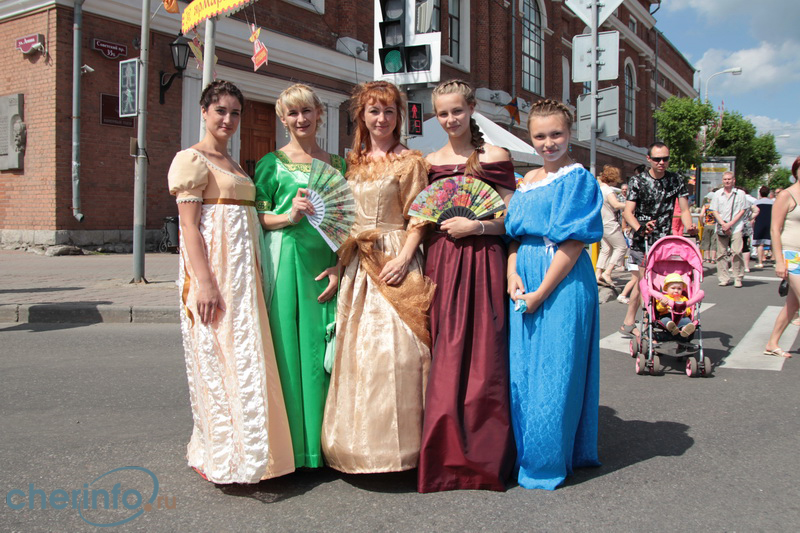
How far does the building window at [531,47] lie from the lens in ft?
91.6

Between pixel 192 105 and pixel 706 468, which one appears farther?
pixel 192 105

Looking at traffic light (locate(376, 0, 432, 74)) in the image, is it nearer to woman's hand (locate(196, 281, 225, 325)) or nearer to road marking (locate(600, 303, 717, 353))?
road marking (locate(600, 303, 717, 353))

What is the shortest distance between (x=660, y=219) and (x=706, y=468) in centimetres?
360

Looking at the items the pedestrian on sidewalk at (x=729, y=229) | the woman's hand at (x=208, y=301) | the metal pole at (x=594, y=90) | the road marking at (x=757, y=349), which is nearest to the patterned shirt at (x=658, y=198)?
the road marking at (x=757, y=349)

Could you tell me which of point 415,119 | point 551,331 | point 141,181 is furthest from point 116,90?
point 551,331

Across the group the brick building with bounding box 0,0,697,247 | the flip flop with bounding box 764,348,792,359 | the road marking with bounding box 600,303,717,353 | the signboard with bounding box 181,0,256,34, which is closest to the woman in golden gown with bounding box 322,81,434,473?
the road marking with bounding box 600,303,717,353

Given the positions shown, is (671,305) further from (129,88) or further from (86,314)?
(129,88)

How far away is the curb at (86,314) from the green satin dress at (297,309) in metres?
4.69

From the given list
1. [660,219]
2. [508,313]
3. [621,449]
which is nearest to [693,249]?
[660,219]

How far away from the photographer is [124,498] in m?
2.94

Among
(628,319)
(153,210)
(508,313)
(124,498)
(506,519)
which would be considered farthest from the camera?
(153,210)

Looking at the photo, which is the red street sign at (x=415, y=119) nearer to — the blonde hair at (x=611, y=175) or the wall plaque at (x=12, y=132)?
the blonde hair at (x=611, y=175)

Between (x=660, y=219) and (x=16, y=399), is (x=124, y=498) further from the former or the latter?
(x=660, y=219)

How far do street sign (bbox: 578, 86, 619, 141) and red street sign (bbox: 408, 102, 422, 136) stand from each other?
2.60 meters
